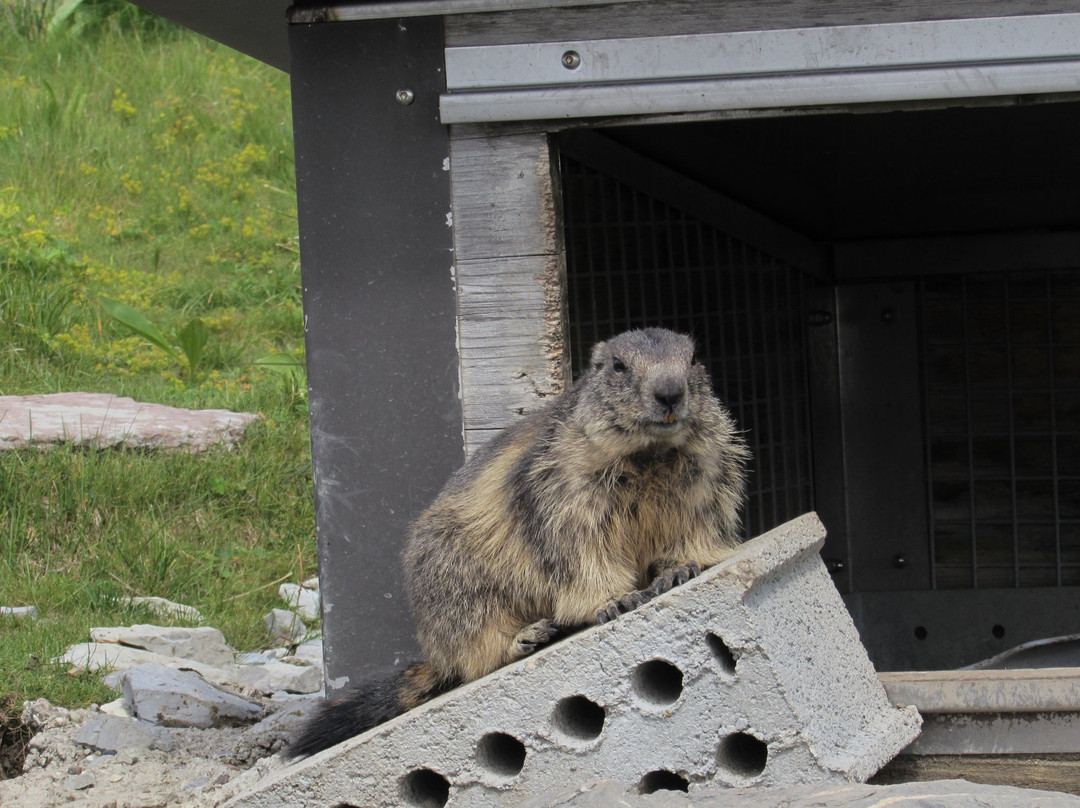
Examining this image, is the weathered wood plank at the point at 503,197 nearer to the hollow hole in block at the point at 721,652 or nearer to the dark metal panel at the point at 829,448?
the hollow hole in block at the point at 721,652

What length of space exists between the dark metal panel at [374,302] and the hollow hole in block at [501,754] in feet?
3.76

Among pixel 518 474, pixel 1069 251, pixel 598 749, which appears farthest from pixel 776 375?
pixel 598 749

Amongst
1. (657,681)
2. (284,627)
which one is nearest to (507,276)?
(657,681)

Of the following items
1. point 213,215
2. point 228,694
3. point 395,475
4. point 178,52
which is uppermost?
point 178,52

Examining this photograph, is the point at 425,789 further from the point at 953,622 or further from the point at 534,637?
the point at 953,622

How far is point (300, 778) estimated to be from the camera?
3.54 metres

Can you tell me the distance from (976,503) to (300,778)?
15.8ft

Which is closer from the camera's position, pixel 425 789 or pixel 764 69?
pixel 425 789

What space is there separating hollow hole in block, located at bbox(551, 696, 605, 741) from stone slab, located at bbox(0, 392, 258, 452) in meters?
4.62

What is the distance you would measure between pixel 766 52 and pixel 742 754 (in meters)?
2.28

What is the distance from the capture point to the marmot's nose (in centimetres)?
358

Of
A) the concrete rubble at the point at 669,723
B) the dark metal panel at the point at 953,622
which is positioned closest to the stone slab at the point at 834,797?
the concrete rubble at the point at 669,723

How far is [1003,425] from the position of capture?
7.13 meters

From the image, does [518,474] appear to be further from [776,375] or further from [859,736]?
[776,375]
